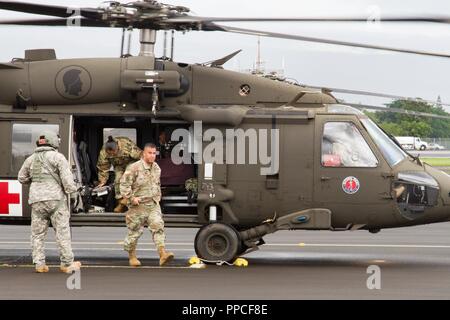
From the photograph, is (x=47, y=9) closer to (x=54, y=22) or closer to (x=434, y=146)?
(x=54, y=22)

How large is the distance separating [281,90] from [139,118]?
6.91 feet

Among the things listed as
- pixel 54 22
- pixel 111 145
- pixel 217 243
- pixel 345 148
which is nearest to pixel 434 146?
pixel 345 148

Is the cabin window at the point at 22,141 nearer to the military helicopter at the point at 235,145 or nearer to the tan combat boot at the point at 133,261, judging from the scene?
the military helicopter at the point at 235,145

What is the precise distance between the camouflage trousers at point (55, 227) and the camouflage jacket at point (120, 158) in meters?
1.79

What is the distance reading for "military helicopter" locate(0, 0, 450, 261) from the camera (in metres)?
15.0

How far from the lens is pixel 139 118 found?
1568 cm

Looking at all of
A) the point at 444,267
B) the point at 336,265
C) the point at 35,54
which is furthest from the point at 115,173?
the point at 444,267

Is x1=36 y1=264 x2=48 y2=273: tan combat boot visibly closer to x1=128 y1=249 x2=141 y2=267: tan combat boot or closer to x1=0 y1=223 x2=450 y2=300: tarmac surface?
x1=0 y1=223 x2=450 y2=300: tarmac surface

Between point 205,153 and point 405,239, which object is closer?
point 205,153

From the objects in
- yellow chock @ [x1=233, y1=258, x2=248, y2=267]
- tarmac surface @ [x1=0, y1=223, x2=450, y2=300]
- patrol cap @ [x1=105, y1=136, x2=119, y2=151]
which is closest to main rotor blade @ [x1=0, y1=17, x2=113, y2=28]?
patrol cap @ [x1=105, y1=136, x2=119, y2=151]

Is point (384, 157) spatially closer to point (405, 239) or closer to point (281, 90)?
point (281, 90)

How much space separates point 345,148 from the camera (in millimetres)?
15141

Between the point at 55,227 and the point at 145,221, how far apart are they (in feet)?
4.42

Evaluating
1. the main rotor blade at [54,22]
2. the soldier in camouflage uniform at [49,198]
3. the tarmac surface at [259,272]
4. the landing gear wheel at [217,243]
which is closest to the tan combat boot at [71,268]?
the soldier in camouflage uniform at [49,198]
